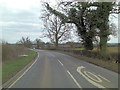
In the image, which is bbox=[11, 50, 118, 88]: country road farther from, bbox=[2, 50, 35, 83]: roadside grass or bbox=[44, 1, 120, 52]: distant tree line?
bbox=[44, 1, 120, 52]: distant tree line

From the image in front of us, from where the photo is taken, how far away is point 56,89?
7.23 metres

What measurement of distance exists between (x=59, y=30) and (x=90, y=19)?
32.8 m

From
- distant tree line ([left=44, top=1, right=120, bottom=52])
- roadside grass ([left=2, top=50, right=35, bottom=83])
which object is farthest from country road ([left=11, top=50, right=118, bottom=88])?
distant tree line ([left=44, top=1, right=120, bottom=52])

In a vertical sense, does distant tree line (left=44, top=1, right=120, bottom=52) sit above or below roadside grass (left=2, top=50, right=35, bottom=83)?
above

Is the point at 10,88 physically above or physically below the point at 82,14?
below

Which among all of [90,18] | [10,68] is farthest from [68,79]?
[90,18]

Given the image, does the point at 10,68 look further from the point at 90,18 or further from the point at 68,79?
the point at 90,18

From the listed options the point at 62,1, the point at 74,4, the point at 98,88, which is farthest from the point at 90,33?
the point at 98,88

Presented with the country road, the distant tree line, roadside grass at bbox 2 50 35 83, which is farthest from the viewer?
the distant tree line

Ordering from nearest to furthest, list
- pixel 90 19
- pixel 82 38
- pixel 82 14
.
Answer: pixel 90 19, pixel 82 14, pixel 82 38

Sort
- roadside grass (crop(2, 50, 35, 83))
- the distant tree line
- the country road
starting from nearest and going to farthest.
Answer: the country road < roadside grass (crop(2, 50, 35, 83)) < the distant tree line

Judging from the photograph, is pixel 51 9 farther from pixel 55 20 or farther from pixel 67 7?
pixel 55 20

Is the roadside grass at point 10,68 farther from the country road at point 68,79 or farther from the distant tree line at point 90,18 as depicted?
the distant tree line at point 90,18

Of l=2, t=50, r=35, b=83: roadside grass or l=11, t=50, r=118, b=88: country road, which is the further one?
l=2, t=50, r=35, b=83: roadside grass
